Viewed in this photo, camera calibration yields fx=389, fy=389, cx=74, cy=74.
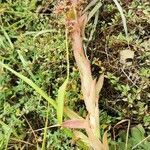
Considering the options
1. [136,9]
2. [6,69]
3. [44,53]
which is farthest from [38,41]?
[136,9]

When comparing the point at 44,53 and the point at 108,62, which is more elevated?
the point at 44,53

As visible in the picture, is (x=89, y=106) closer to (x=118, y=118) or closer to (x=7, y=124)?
(x=118, y=118)

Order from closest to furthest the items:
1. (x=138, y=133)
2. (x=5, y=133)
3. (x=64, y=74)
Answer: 1. (x=138, y=133)
2. (x=5, y=133)
3. (x=64, y=74)

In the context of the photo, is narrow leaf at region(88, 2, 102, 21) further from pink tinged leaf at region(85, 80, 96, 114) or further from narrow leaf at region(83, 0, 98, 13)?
pink tinged leaf at region(85, 80, 96, 114)

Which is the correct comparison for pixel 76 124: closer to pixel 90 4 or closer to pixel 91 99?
pixel 91 99

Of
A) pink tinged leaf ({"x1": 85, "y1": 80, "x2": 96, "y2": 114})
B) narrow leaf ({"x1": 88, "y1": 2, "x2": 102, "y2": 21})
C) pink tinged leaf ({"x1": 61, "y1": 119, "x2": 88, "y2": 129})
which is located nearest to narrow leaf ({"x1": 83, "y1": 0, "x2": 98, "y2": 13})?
narrow leaf ({"x1": 88, "y1": 2, "x2": 102, "y2": 21})

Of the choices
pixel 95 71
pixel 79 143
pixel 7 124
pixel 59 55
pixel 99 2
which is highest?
pixel 99 2

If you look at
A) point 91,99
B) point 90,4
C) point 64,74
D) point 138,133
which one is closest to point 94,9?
point 90,4

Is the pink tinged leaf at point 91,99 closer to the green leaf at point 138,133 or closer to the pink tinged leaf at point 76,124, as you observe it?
the pink tinged leaf at point 76,124
